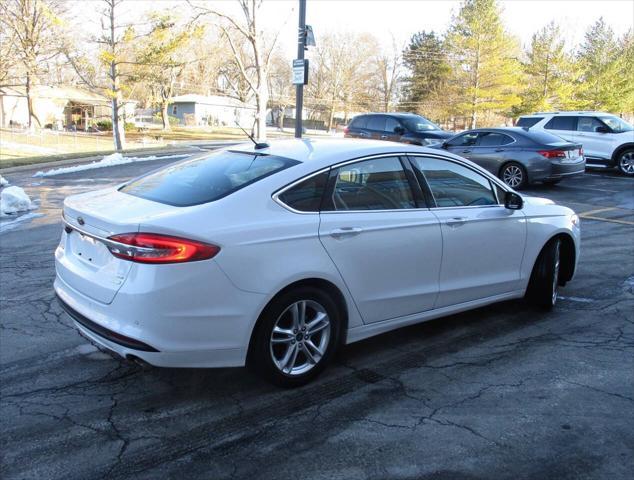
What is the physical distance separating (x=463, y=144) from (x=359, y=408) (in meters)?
11.9

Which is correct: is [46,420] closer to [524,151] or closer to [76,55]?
[524,151]

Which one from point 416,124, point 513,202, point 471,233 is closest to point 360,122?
point 416,124

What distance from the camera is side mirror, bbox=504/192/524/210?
16.2 feet

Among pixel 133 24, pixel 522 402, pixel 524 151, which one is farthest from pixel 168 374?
pixel 133 24

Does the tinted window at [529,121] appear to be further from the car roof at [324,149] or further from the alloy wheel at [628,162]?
the car roof at [324,149]

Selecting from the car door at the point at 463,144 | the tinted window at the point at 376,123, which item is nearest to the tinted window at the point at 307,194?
the car door at the point at 463,144

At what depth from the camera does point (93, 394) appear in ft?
12.2

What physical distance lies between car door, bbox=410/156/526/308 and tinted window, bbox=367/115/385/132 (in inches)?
532

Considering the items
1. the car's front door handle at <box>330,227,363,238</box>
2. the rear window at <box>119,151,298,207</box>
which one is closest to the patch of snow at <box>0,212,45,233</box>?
the rear window at <box>119,151,298,207</box>

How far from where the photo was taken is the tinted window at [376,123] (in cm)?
1823

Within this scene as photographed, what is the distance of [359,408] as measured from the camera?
11.8 ft

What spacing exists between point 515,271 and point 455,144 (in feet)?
33.0

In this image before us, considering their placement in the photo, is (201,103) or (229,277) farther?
(201,103)

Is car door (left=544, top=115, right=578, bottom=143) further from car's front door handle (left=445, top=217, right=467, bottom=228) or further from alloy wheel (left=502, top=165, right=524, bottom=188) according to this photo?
car's front door handle (left=445, top=217, right=467, bottom=228)
